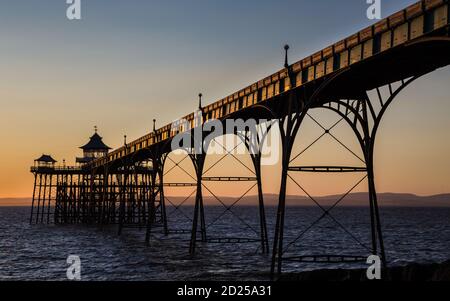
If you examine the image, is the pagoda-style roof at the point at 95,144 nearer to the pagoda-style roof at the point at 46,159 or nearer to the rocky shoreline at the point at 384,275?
the pagoda-style roof at the point at 46,159

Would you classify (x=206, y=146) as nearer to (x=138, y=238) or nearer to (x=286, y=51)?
(x=286, y=51)

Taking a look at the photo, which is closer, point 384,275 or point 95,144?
point 384,275

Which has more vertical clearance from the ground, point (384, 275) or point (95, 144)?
point (95, 144)

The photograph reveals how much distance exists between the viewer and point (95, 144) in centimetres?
11044

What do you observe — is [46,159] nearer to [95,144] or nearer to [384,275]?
[95,144]

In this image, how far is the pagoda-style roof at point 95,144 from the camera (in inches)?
4319

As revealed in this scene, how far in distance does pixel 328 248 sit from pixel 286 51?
142 ft

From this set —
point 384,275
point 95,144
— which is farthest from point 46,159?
point 384,275

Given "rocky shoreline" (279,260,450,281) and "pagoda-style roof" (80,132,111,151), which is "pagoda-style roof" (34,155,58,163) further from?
"rocky shoreline" (279,260,450,281)

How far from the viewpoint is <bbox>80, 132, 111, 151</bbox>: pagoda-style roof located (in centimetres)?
10970

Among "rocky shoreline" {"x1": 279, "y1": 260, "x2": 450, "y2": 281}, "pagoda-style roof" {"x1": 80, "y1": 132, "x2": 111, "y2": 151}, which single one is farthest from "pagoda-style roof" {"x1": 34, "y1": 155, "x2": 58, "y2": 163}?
"rocky shoreline" {"x1": 279, "y1": 260, "x2": 450, "y2": 281}

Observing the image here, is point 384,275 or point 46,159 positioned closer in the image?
point 384,275
